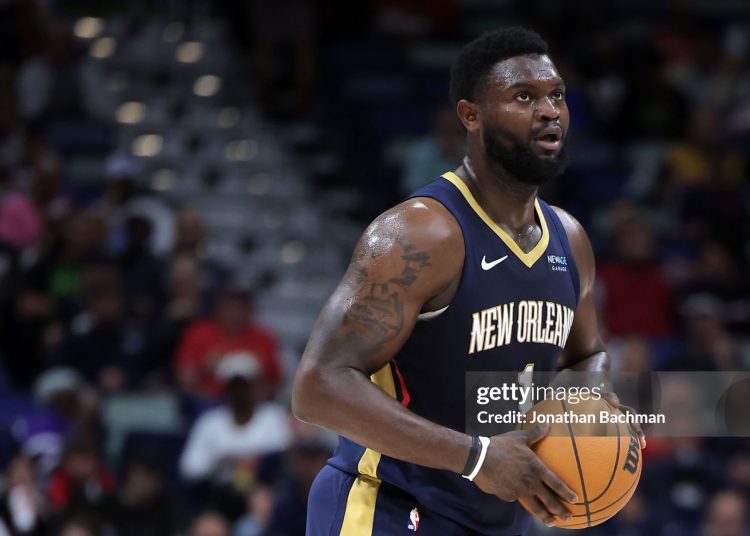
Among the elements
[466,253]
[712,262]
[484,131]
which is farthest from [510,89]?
[712,262]

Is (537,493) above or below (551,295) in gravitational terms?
below

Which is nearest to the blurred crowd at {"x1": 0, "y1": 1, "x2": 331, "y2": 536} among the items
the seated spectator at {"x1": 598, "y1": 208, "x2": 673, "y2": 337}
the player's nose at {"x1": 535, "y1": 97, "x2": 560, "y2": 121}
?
the seated spectator at {"x1": 598, "y1": 208, "x2": 673, "y2": 337}

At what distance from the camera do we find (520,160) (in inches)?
158

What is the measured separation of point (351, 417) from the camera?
3.68 m

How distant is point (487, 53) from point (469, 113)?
0.63 ft

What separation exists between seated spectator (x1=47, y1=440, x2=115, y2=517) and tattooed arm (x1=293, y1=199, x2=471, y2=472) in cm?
462

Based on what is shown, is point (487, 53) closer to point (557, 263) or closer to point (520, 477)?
point (557, 263)

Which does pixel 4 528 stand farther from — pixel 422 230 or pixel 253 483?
pixel 422 230

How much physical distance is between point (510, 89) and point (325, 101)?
8822 millimetres

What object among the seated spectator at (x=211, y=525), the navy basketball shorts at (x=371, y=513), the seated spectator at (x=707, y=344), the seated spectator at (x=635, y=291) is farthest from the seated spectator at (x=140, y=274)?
the navy basketball shorts at (x=371, y=513)

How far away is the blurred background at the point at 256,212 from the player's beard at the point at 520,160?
266 cm

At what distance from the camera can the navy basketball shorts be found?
4.00 m

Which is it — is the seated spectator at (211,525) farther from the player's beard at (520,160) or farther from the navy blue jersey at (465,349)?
the player's beard at (520,160)

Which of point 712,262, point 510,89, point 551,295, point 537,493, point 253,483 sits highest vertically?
point 510,89
